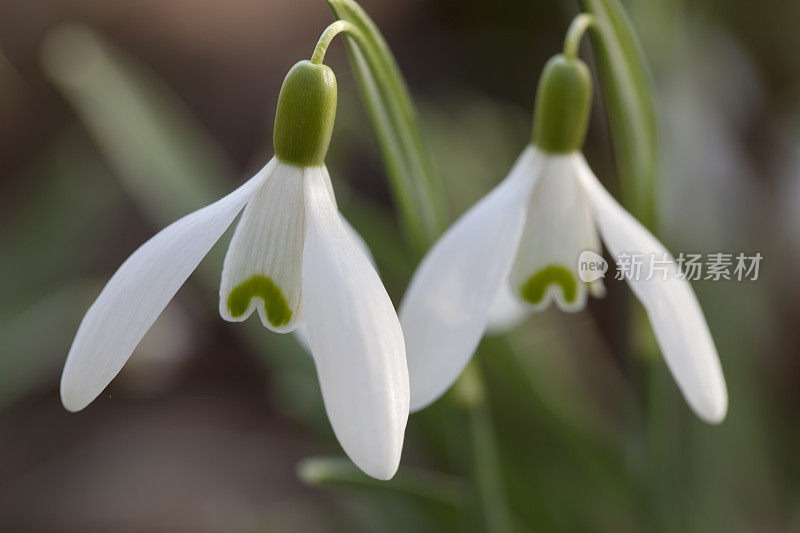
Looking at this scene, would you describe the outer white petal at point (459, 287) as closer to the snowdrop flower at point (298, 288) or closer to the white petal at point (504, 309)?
the snowdrop flower at point (298, 288)

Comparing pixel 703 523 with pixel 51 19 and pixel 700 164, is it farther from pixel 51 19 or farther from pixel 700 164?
pixel 51 19

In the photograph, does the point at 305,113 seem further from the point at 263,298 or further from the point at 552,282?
the point at 552,282

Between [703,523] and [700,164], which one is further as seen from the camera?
[700,164]

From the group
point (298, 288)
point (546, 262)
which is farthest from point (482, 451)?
point (298, 288)

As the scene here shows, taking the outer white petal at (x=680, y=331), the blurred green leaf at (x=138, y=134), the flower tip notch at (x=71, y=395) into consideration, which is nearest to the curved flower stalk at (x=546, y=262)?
the outer white petal at (x=680, y=331)

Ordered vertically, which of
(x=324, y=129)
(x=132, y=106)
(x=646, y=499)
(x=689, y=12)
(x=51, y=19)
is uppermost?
(x=51, y=19)

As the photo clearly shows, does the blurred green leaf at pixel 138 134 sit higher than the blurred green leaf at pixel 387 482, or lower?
higher

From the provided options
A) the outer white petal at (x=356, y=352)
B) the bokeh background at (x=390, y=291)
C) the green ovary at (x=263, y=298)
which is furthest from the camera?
the bokeh background at (x=390, y=291)

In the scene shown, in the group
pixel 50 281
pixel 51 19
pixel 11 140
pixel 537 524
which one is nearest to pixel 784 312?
pixel 537 524
